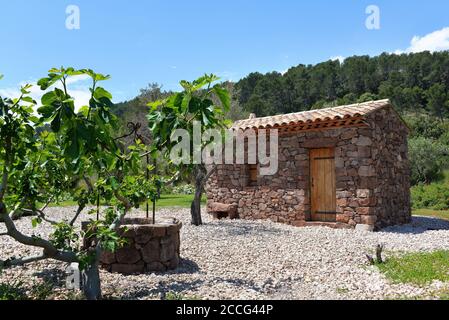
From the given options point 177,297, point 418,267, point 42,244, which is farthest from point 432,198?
point 42,244

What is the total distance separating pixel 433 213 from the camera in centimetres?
1350

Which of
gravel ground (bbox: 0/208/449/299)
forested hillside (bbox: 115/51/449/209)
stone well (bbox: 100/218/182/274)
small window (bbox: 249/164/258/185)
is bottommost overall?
gravel ground (bbox: 0/208/449/299)

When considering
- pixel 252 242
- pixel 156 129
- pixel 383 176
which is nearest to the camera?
pixel 156 129

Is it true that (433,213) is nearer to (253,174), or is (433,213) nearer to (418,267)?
(253,174)

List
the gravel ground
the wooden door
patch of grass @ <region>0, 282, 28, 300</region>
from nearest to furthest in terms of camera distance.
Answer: patch of grass @ <region>0, 282, 28, 300</region> → the gravel ground → the wooden door

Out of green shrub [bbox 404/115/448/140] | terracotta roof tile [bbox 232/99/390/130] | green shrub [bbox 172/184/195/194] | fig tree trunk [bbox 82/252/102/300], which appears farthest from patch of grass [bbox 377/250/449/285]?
green shrub [bbox 404/115/448/140]

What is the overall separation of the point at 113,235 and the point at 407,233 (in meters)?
7.28

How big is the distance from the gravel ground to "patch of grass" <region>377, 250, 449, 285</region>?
18 cm

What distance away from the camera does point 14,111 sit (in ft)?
11.6

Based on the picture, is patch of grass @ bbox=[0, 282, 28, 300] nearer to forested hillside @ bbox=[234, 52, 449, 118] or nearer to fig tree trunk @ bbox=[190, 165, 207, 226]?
fig tree trunk @ bbox=[190, 165, 207, 226]

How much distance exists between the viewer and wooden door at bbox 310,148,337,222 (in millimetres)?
9555

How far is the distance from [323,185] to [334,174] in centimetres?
39
